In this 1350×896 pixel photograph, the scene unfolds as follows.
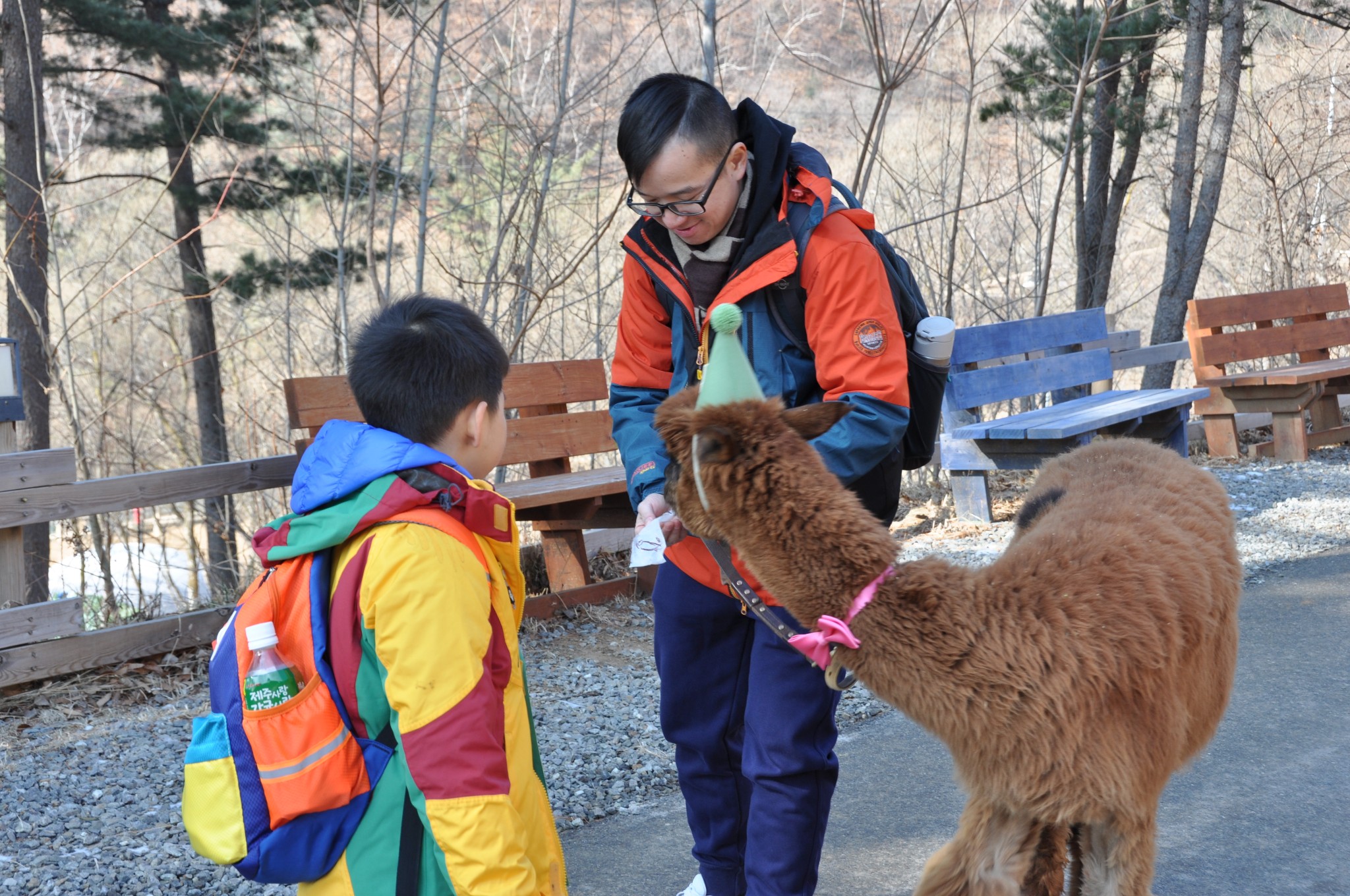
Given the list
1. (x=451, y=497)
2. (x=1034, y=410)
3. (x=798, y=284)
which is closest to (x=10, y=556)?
(x=451, y=497)

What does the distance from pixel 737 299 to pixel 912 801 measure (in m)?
2.28

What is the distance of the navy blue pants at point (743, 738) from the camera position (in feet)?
8.45

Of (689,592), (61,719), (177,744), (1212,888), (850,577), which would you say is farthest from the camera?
(61,719)

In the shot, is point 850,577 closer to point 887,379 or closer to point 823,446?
point 823,446

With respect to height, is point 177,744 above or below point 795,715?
below

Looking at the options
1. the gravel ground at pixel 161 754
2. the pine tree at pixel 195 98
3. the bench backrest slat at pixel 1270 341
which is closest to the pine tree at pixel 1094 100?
the bench backrest slat at pixel 1270 341

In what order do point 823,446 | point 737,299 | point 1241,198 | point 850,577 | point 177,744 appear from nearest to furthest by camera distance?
point 850,577 → point 823,446 → point 737,299 → point 177,744 → point 1241,198

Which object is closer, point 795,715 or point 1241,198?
point 795,715

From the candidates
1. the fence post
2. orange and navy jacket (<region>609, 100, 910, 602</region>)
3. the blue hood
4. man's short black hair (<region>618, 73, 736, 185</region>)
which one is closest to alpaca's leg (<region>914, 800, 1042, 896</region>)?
orange and navy jacket (<region>609, 100, 910, 602</region>)

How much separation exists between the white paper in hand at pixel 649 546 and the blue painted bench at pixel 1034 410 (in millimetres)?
5211

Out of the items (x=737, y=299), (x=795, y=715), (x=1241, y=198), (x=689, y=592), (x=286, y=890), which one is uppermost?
(x=1241, y=198)

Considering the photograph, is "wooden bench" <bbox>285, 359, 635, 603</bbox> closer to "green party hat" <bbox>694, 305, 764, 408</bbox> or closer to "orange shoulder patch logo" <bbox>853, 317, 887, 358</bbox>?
"orange shoulder patch logo" <bbox>853, 317, 887, 358</bbox>

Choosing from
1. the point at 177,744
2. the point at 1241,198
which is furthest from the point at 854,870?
the point at 1241,198

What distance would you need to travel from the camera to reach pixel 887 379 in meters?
2.54
